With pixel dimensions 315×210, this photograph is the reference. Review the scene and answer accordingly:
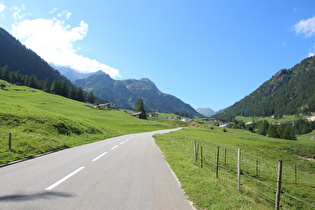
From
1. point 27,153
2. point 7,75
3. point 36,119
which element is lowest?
point 27,153

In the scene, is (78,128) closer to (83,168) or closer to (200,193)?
(83,168)

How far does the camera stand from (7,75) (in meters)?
147

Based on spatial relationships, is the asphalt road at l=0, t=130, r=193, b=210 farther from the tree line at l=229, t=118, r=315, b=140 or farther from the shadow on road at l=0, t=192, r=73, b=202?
the tree line at l=229, t=118, r=315, b=140

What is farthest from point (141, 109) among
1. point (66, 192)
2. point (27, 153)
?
point (66, 192)

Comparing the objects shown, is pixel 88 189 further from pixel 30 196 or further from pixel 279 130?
pixel 279 130

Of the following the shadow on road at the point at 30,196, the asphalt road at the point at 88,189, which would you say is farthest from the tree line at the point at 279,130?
the shadow on road at the point at 30,196

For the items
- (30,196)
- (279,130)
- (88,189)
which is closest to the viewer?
(30,196)

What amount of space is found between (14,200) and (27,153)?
11032 millimetres

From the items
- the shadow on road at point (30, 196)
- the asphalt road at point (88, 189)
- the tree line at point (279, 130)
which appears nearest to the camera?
the asphalt road at point (88, 189)

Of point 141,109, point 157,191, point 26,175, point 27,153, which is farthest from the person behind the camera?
point 141,109

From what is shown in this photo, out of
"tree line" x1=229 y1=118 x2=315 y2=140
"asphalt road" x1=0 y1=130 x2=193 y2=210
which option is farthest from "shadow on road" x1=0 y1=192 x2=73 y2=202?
"tree line" x1=229 y1=118 x2=315 y2=140

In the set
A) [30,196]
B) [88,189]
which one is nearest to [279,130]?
[88,189]

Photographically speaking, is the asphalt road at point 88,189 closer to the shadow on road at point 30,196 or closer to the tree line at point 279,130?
the shadow on road at point 30,196

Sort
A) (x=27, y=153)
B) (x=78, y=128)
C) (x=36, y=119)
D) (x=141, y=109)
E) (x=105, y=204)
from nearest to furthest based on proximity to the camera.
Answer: (x=105, y=204)
(x=27, y=153)
(x=36, y=119)
(x=78, y=128)
(x=141, y=109)
